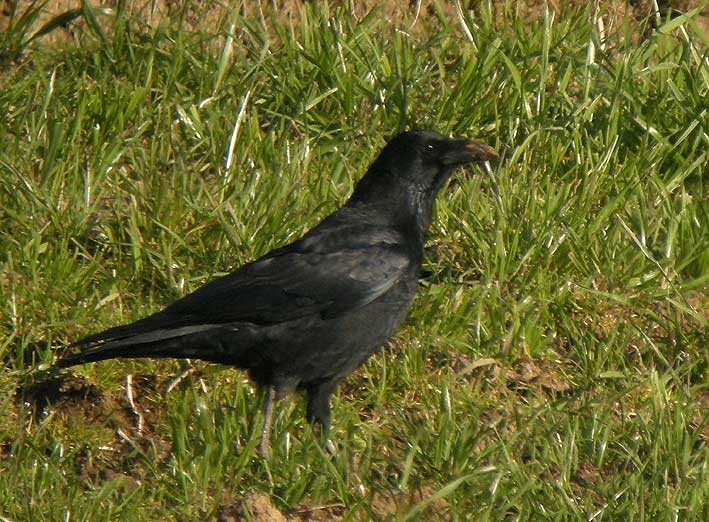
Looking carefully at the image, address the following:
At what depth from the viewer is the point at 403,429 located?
18.2 feet

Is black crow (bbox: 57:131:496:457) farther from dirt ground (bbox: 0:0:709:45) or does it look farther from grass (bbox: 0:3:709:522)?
dirt ground (bbox: 0:0:709:45)

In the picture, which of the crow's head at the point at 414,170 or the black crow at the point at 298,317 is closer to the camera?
the black crow at the point at 298,317

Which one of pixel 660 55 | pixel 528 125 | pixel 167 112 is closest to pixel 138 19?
pixel 167 112

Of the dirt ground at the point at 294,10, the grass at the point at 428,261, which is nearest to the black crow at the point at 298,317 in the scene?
the grass at the point at 428,261

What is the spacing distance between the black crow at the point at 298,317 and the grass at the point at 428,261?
0.53ft

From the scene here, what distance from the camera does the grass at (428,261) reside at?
516 cm

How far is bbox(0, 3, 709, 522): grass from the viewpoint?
5.16m

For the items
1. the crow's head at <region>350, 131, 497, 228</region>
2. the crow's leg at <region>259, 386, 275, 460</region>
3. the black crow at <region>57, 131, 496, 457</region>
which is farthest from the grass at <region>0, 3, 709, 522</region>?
the crow's head at <region>350, 131, 497, 228</region>

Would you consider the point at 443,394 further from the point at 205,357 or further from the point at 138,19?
the point at 138,19

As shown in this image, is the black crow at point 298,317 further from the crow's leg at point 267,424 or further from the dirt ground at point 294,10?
the dirt ground at point 294,10

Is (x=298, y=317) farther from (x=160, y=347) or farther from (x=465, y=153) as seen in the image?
(x=465, y=153)

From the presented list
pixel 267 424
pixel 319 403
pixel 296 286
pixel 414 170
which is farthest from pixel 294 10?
pixel 267 424

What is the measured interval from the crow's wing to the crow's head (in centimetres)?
27

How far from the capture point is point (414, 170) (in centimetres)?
618
